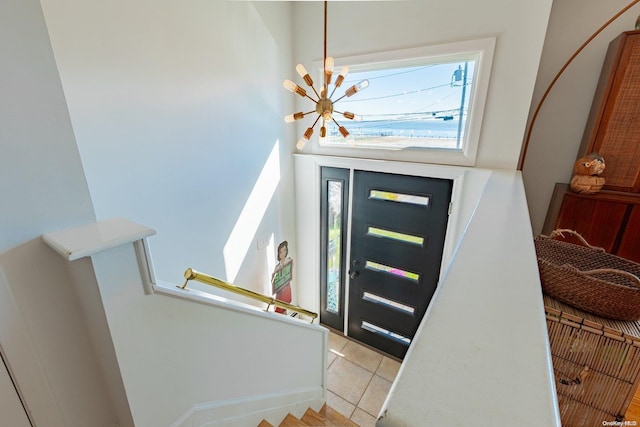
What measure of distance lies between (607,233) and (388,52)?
7.42 feet

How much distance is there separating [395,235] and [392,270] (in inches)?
16.6

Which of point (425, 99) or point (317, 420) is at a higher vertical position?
point (425, 99)

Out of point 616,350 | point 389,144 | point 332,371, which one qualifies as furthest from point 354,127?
point 332,371

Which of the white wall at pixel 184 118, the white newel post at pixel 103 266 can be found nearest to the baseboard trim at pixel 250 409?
the white newel post at pixel 103 266

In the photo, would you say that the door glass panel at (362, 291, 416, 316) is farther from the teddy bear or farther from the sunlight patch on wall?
the teddy bear

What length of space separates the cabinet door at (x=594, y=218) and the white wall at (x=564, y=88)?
1.58 ft

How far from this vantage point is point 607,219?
77.7 inches

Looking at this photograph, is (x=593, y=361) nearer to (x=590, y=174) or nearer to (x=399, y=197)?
(x=590, y=174)

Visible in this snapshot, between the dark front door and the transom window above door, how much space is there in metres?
0.35

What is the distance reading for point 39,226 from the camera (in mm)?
609

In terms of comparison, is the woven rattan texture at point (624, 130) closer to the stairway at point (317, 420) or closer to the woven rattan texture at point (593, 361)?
the woven rattan texture at point (593, 361)

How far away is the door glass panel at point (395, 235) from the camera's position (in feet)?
9.14

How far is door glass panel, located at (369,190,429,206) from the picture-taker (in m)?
2.66

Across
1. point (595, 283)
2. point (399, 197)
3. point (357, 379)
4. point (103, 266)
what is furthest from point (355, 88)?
point (357, 379)
